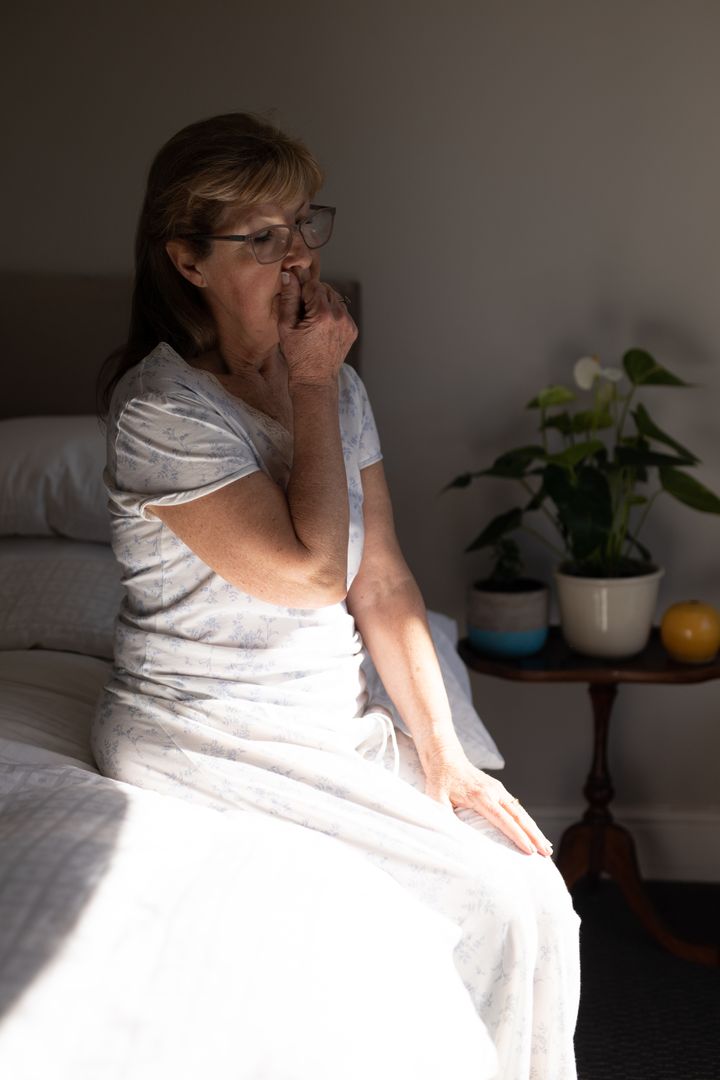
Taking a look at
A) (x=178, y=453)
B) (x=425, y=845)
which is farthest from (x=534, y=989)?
(x=178, y=453)

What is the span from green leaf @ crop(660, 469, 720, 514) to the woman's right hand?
1.01 metres

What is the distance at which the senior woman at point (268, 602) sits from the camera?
131cm

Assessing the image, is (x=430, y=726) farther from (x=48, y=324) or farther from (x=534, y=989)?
(x=48, y=324)

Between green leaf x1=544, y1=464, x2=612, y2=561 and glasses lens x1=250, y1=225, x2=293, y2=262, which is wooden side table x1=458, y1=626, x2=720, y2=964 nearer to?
green leaf x1=544, y1=464, x2=612, y2=561

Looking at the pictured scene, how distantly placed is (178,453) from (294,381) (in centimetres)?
17

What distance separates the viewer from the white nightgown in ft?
4.21

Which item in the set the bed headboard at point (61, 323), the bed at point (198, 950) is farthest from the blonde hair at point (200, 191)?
the bed headboard at point (61, 323)

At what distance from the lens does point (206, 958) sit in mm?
935

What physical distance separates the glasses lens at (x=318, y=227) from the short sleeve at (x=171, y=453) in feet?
0.84

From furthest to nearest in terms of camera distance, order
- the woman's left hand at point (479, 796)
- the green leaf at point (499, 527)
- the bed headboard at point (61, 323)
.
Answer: the bed headboard at point (61, 323) → the green leaf at point (499, 527) → the woman's left hand at point (479, 796)

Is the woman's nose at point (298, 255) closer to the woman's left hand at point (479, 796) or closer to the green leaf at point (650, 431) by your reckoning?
the woman's left hand at point (479, 796)

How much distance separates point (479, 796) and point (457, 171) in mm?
1482

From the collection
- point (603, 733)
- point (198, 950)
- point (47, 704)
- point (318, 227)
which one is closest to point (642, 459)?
point (603, 733)

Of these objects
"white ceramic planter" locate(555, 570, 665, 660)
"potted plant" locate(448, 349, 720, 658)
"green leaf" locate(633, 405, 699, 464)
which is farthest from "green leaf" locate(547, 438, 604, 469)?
"white ceramic planter" locate(555, 570, 665, 660)
